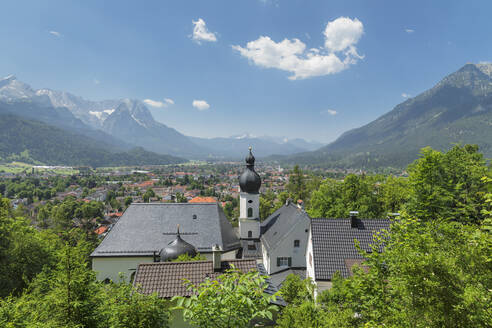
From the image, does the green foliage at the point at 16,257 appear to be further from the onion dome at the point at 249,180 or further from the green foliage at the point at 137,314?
the onion dome at the point at 249,180

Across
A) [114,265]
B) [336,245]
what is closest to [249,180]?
[336,245]

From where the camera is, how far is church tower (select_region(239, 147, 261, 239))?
88.8 ft

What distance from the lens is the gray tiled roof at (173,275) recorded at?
36.8ft

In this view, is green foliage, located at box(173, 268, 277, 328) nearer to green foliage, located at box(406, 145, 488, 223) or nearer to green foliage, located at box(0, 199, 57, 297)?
green foliage, located at box(0, 199, 57, 297)

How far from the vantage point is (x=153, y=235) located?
2353cm

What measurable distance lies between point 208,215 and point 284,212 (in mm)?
9226

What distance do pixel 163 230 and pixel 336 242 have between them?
53.2 ft

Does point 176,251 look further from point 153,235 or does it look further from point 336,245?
point 336,245

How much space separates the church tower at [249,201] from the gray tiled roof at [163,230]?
248cm

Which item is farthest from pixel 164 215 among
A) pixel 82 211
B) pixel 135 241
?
pixel 82 211

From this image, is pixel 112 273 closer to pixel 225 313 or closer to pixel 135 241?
pixel 135 241

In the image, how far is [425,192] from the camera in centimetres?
1870

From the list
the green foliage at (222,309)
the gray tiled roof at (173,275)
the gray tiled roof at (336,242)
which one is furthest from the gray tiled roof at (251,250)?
the green foliage at (222,309)

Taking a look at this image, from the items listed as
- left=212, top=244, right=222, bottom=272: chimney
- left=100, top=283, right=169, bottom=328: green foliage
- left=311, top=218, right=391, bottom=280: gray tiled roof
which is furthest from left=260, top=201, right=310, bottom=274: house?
left=100, top=283, right=169, bottom=328: green foliage
